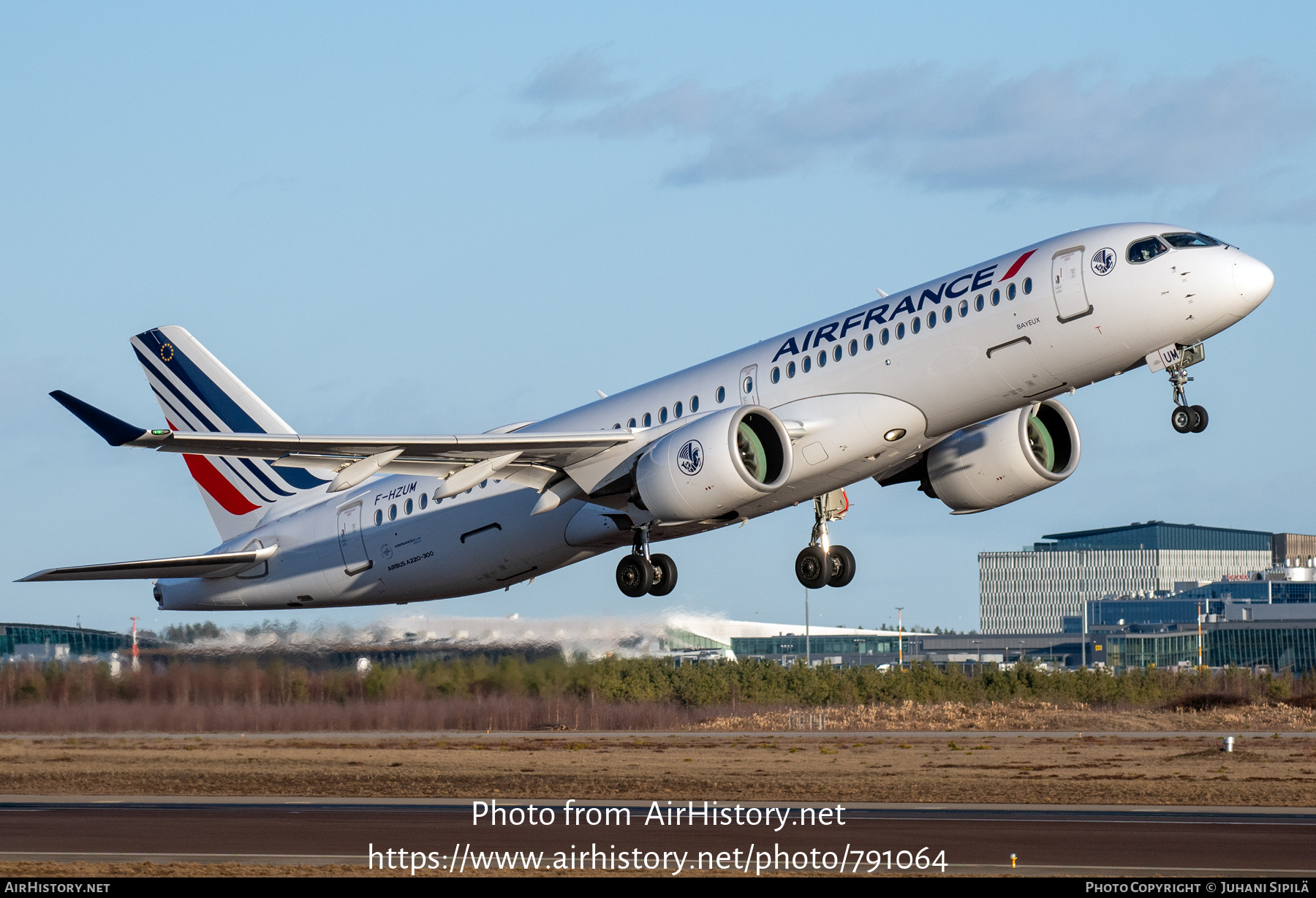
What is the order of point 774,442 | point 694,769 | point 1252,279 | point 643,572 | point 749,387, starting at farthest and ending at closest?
1. point 694,769
2. point 643,572
3. point 749,387
4. point 774,442
5. point 1252,279

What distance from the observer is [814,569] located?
37.4 meters

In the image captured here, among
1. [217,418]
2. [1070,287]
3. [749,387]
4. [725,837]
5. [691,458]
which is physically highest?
[1070,287]

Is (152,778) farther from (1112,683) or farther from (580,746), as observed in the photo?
(1112,683)

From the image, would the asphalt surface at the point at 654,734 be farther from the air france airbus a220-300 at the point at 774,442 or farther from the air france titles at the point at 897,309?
the air france titles at the point at 897,309

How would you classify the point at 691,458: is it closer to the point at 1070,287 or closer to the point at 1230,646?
the point at 1070,287

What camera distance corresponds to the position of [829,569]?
3750cm

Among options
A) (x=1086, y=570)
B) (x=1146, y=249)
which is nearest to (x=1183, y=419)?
(x=1146, y=249)

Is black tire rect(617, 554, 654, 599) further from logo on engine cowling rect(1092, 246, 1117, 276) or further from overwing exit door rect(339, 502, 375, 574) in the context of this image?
logo on engine cowling rect(1092, 246, 1117, 276)

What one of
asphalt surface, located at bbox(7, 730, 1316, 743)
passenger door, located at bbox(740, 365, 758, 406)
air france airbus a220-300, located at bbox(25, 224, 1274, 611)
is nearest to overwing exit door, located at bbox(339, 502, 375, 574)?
air france airbus a220-300, located at bbox(25, 224, 1274, 611)

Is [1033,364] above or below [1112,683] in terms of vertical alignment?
above

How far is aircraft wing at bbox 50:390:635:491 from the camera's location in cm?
3203

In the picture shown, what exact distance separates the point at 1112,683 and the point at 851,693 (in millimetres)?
12747

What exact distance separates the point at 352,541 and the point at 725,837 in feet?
57.9
